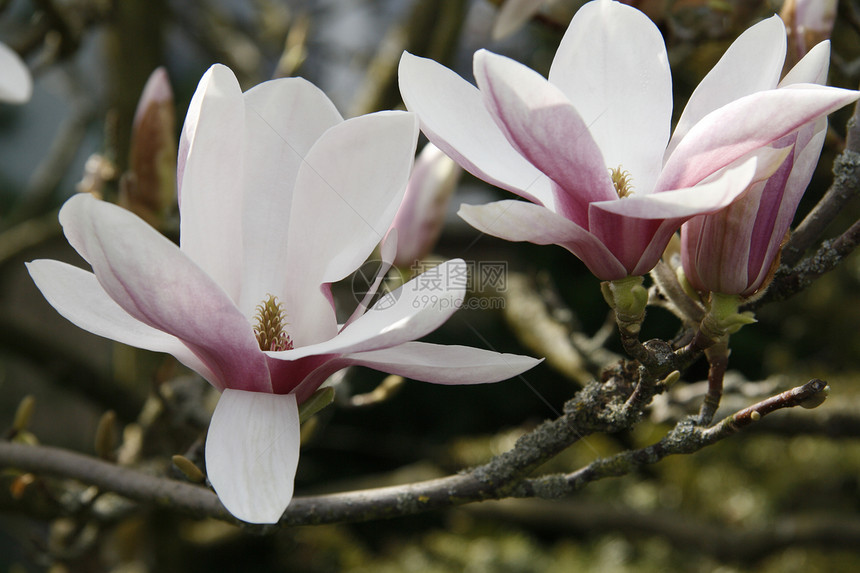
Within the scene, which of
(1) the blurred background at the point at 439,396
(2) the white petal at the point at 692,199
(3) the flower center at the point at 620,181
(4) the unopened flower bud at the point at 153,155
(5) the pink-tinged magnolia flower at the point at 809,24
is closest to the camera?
(2) the white petal at the point at 692,199

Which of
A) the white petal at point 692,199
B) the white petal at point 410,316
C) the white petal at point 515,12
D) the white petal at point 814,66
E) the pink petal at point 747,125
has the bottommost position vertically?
the white petal at point 410,316

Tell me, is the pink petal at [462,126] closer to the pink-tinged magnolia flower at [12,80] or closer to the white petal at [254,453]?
the white petal at [254,453]

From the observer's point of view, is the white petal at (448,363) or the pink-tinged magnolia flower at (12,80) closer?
the white petal at (448,363)

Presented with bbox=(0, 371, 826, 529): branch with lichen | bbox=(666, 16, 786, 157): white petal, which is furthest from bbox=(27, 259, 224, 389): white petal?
bbox=(666, 16, 786, 157): white petal

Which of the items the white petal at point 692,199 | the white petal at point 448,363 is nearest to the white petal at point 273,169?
the white petal at point 448,363

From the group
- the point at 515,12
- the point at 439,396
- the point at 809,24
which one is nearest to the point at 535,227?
the point at 809,24

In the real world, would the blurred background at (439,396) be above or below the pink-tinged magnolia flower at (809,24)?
below

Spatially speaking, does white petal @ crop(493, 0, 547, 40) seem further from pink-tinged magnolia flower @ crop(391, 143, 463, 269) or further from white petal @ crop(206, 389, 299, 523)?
white petal @ crop(206, 389, 299, 523)
